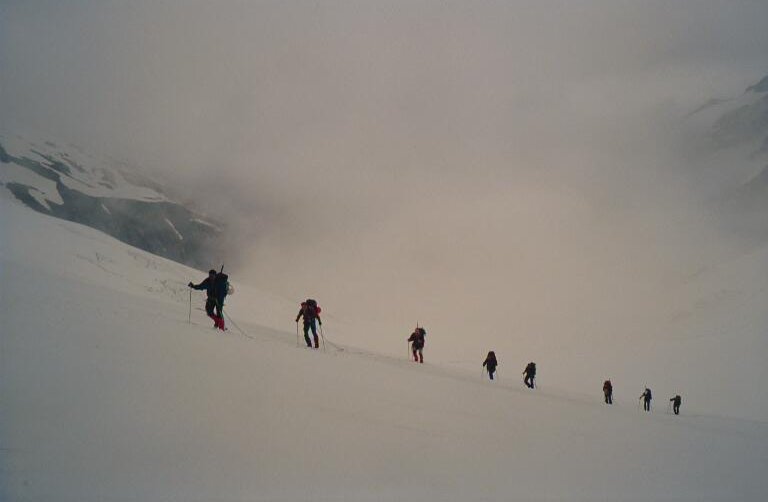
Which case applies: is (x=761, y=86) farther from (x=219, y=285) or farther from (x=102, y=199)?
(x=219, y=285)

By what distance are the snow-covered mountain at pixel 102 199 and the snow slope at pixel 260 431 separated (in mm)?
47849

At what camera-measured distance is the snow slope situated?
3.99 meters

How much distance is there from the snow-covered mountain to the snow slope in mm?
47849

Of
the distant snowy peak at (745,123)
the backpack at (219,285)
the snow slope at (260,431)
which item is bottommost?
the snow slope at (260,431)

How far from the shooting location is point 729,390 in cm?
3562

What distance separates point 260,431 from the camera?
506 centimetres

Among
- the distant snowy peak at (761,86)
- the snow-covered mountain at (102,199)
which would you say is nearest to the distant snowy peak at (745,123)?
the distant snowy peak at (761,86)

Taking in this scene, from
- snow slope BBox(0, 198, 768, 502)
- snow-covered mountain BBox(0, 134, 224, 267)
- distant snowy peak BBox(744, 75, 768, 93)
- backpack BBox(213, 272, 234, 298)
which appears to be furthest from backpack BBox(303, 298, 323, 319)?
distant snowy peak BBox(744, 75, 768, 93)

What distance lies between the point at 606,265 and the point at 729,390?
66805 millimetres

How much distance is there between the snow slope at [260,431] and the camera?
3990mm

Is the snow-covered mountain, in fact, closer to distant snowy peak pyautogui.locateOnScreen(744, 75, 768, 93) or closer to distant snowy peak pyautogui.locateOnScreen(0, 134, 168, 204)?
distant snowy peak pyautogui.locateOnScreen(0, 134, 168, 204)

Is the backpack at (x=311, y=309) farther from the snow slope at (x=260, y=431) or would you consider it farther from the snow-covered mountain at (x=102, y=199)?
the snow-covered mountain at (x=102, y=199)

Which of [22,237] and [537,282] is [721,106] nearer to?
[537,282]

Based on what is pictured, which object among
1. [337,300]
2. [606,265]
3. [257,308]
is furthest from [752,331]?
[337,300]
